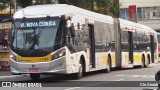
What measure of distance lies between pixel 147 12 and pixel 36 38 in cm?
5974

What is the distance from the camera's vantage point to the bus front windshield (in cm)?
1952

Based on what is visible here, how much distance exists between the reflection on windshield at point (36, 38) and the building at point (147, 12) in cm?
5668

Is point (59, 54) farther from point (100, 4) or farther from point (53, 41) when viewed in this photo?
point (100, 4)

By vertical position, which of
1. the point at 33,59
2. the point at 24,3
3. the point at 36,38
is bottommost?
the point at 33,59

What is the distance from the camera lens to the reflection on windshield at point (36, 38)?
19.6m

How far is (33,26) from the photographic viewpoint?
19.9 meters

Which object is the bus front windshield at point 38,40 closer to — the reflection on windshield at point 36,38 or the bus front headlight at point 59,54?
the reflection on windshield at point 36,38

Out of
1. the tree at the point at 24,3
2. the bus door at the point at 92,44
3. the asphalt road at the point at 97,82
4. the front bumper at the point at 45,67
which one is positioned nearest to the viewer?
the asphalt road at the point at 97,82

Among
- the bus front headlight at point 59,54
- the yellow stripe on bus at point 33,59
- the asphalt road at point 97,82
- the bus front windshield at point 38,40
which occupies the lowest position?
the asphalt road at point 97,82

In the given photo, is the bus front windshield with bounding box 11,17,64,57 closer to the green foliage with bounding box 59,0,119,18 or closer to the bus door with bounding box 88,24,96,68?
the bus door with bounding box 88,24,96,68

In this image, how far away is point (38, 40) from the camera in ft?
64.4

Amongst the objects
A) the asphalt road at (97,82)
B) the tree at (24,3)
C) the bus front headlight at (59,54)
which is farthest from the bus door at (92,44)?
the tree at (24,3)

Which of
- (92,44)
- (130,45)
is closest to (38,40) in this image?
(92,44)

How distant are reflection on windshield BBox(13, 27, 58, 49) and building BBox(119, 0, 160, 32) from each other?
186 ft
